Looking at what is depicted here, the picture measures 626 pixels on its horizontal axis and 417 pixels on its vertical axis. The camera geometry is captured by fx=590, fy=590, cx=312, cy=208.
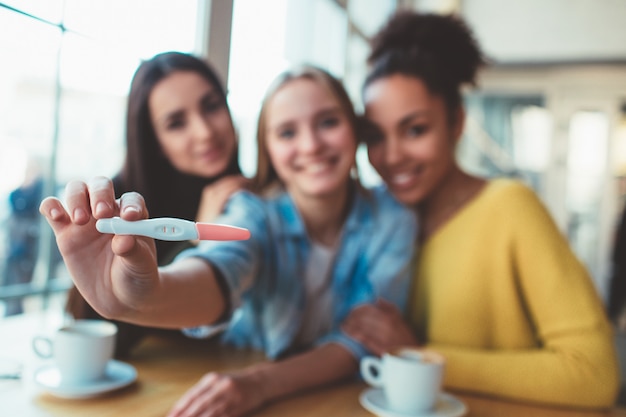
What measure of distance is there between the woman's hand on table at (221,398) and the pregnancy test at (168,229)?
1.13ft

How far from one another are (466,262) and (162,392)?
1.91 ft

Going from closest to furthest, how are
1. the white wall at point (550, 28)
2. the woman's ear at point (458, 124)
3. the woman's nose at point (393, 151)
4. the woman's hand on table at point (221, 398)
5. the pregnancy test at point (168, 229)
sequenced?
1. the pregnancy test at point (168, 229)
2. the woman's hand on table at point (221, 398)
3. the woman's nose at point (393, 151)
4. the woman's ear at point (458, 124)
5. the white wall at point (550, 28)

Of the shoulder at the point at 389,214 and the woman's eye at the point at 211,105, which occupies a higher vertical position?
the woman's eye at the point at 211,105

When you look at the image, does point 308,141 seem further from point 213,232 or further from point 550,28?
point 550,28

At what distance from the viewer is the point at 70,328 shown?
81cm

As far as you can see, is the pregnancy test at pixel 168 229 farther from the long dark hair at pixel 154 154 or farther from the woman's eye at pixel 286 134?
the woman's eye at pixel 286 134

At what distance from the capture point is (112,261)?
1.72 feet

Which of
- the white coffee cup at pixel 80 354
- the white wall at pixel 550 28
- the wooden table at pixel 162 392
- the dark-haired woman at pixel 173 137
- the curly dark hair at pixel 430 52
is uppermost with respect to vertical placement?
the white wall at pixel 550 28

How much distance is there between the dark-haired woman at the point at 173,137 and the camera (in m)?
0.90

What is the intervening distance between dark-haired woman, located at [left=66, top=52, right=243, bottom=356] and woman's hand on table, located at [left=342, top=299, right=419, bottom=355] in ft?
1.00

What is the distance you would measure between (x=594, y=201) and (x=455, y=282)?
3.53 metres

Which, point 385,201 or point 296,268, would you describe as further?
point 385,201

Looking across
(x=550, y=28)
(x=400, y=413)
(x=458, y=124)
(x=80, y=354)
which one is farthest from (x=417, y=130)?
(x=550, y=28)

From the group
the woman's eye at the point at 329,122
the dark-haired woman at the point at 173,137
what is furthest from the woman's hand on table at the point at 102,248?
the woman's eye at the point at 329,122
